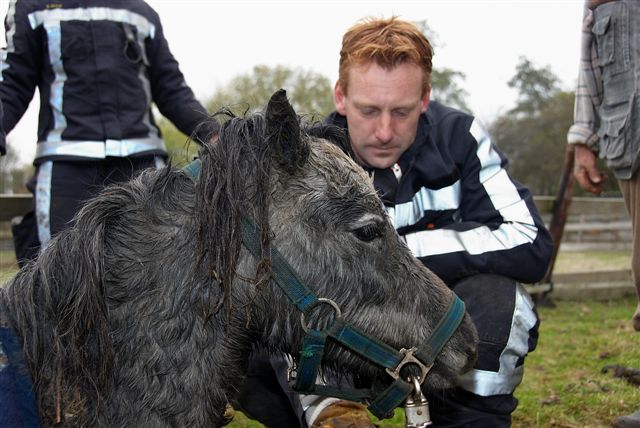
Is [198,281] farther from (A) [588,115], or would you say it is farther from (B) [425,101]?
(A) [588,115]

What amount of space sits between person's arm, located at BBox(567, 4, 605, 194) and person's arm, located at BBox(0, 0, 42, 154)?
368 cm

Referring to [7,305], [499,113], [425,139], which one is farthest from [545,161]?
[7,305]

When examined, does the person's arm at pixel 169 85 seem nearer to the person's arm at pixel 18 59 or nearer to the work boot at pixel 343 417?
the person's arm at pixel 18 59

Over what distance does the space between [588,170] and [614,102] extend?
54 centimetres

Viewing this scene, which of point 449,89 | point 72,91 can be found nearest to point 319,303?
point 72,91

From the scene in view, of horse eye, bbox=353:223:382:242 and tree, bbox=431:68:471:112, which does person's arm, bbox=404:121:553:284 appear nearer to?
horse eye, bbox=353:223:382:242

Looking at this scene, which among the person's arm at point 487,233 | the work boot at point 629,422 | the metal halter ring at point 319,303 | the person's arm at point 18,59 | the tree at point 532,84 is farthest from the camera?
the tree at point 532,84

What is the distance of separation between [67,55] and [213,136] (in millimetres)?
1907

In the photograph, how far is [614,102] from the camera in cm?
412

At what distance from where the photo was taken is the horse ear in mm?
2137

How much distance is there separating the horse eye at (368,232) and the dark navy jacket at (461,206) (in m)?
0.85

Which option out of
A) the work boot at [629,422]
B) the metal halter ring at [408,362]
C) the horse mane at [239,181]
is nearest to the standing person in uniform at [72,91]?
the horse mane at [239,181]

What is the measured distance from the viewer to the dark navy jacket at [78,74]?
3.93 meters

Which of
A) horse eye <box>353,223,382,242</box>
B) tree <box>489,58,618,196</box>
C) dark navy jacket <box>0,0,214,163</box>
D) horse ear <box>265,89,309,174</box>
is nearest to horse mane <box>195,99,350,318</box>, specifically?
horse ear <box>265,89,309,174</box>
